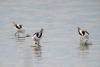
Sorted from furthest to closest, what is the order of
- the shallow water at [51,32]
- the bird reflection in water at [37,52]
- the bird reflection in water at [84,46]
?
the bird reflection in water at [84,46] < the bird reflection in water at [37,52] < the shallow water at [51,32]

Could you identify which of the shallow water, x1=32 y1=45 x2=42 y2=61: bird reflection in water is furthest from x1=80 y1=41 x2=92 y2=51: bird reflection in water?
x1=32 y1=45 x2=42 y2=61: bird reflection in water

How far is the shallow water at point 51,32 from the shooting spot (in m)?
21.2

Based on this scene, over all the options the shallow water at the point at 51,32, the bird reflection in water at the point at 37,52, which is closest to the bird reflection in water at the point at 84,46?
the shallow water at the point at 51,32

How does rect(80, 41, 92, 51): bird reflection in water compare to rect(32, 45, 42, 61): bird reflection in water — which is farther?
rect(80, 41, 92, 51): bird reflection in water

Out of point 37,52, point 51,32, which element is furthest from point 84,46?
point 51,32

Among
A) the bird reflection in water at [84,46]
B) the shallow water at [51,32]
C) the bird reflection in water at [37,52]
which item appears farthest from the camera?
the bird reflection in water at [84,46]

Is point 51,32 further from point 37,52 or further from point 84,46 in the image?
point 37,52

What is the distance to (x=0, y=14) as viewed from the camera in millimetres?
37750

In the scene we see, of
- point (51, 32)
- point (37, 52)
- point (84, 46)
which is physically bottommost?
point (37, 52)

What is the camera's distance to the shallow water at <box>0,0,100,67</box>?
21250 mm

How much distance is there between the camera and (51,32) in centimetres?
2928

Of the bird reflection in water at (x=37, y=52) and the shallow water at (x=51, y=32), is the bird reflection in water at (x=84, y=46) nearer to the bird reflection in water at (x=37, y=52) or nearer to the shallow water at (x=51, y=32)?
the shallow water at (x=51, y=32)

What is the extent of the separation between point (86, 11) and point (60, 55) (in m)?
16.5

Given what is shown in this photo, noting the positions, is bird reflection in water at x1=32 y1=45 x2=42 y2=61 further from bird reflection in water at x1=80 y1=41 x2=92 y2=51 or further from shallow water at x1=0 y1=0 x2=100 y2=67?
bird reflection in water at x1=80 y1=41 x2=92 y2=51
